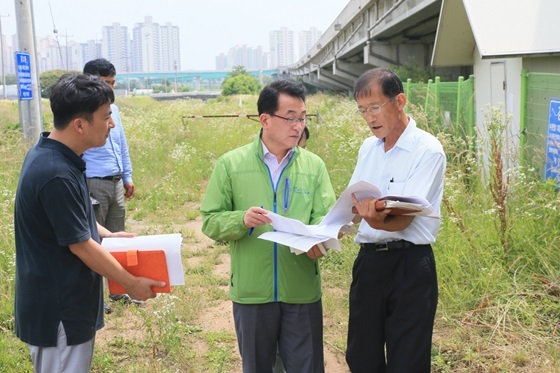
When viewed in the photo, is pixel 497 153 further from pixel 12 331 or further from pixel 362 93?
pixel 12 331

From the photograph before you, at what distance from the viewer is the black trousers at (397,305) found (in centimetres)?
325

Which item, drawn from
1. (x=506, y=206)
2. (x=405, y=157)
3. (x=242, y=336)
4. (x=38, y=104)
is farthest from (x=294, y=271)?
(x=38, y=104)

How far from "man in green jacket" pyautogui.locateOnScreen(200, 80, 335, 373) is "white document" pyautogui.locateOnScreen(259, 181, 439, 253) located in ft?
0.68

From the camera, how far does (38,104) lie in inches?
421

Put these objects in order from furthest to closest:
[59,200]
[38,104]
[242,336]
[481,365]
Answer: [38,104], [481,365], [242,336], [59,200]

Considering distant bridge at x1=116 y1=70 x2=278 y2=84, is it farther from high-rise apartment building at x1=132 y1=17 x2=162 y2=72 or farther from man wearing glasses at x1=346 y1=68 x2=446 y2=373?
man wearing glasses at x1=346 y1=68 x2=446 y2=373

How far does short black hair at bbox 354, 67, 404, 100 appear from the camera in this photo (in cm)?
326

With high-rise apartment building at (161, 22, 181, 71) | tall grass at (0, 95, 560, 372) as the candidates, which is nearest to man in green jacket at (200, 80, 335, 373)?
tall grass at (0, 95, 560, 372)

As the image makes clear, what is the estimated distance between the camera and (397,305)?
10.8 ft

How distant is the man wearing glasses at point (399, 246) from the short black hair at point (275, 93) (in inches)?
11.9

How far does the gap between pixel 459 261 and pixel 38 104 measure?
763 cm

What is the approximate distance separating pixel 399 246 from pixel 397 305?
0.93ft

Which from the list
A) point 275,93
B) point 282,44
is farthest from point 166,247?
point 282,44

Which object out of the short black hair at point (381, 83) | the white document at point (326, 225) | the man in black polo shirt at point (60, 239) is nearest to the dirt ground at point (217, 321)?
the white document at point (326, 225)
